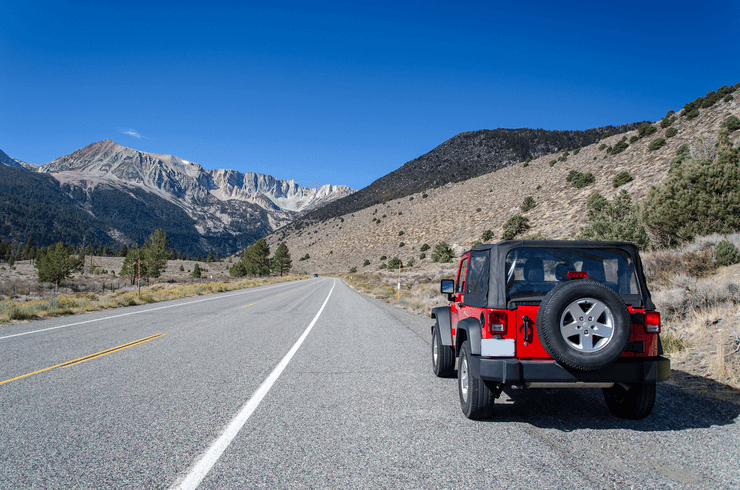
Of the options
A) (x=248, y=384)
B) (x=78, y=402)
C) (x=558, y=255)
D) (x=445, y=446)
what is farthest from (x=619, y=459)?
(x=78, y=402)

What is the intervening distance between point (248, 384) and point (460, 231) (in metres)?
49.5

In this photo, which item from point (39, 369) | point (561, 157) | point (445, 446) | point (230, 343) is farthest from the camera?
point (561, 157)

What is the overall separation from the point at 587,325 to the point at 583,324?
4 cm

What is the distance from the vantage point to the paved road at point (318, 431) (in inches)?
117

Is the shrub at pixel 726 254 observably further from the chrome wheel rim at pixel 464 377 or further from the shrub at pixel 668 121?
the shrub at pixel 668 121

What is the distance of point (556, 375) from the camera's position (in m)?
3.79

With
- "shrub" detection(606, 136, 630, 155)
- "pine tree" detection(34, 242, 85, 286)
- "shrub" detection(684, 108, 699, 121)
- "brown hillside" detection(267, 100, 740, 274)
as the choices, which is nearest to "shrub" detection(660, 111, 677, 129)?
"brown hillside" detection(267, 100, 740, 274)

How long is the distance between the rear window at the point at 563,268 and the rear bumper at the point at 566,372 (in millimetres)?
763

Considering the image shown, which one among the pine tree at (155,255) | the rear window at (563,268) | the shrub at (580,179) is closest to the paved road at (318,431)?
the rear window at (563,268)

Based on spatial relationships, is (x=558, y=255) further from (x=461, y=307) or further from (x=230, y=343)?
(x=230, y=343)

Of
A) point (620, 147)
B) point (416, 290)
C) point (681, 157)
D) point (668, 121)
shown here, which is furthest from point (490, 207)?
point (416, 290)

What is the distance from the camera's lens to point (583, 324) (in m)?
3.75

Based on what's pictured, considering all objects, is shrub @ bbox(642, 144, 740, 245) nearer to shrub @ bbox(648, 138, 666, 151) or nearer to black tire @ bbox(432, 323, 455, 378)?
black tire @ bbox(432, 323, 455, 378)

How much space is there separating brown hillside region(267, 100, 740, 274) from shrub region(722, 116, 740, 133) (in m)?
1.08
